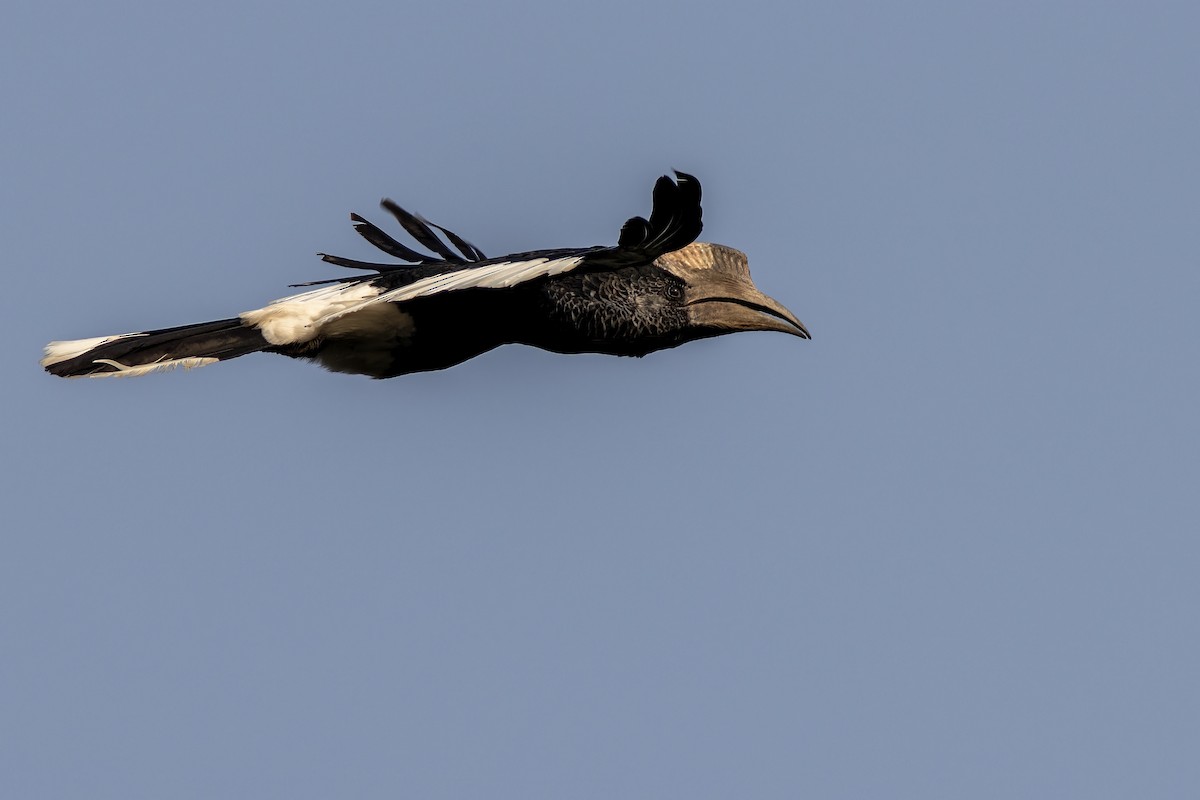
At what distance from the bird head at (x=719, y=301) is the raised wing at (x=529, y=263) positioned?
0.53 meters

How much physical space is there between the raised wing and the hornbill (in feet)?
0.04

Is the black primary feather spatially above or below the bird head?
above

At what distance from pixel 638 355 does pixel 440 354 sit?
126 centimetres

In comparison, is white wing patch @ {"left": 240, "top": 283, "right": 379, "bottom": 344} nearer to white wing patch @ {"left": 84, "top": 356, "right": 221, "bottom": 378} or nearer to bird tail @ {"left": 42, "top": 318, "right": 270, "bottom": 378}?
bird tail @ {"left": 42, "top": 318, "right": 270, "bottom": 378}

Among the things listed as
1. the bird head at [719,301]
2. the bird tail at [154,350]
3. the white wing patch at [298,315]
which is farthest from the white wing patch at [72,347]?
the bird head at [719,301]

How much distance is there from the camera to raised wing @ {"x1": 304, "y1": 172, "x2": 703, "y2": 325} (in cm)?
1059

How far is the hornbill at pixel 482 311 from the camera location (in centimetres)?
1108

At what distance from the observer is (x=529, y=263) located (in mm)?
11047

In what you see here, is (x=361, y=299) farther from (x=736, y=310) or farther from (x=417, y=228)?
(x=736, y=310)

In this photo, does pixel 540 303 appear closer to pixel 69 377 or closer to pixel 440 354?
pixel 440 354

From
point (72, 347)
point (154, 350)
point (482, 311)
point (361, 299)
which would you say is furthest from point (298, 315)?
point (72, 347)

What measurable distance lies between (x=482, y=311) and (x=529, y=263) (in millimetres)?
703

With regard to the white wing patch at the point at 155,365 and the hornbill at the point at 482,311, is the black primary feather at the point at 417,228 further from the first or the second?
the white wing patch at the point at 155,365

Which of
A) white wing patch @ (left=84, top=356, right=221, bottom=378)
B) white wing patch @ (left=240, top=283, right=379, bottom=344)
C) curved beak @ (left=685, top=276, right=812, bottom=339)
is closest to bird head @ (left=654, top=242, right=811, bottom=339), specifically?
curved beak @ (left=685, top=276, right=812, bottom=339)
